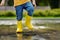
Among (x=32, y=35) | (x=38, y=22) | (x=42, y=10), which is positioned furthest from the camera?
(x=42, y=10)

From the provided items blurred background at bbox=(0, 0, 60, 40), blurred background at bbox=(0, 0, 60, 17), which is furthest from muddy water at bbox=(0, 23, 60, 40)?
blurred background at bbox=(0, 0, 60, 17)

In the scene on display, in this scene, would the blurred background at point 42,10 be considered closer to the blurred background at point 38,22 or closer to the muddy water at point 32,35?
the blurred background at point 38,22

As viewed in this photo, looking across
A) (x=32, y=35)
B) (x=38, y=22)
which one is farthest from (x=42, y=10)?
(x=32, y=35)

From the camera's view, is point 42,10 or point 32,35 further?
point 42,10

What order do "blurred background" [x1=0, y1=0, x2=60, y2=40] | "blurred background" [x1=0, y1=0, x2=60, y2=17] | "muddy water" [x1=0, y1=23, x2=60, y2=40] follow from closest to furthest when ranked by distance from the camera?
"muddy water" [x1=0, y1=23, x2=60, y2=40] < "blurred background" [x1=0, y1=0, x2=60, y2=40] < "blurred background" [x1=0, y1=0, x2=60, y2=17]

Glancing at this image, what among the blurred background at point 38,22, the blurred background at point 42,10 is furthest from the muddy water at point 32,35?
the blurred background at point 42,10

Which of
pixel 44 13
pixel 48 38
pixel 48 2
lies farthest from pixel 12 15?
pixel 48 38

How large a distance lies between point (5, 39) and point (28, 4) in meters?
1.85

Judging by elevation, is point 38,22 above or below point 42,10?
above

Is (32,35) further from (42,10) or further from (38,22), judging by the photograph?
(42,10)

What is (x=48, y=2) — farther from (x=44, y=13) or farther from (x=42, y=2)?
(x=44, y=13)

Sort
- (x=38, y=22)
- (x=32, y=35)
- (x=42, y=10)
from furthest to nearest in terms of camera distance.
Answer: (x=42, y=10) < (x=38, y=22) < (x=32, y=35)

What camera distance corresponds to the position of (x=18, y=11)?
8.51 metres

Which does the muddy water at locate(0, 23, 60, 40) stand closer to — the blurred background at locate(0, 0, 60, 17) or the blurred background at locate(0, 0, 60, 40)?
the blurred background at locate(0, 0, 60, 40)
